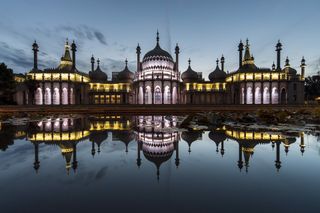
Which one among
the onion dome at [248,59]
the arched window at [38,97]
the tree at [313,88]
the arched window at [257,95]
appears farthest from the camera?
the tree at [313,88]

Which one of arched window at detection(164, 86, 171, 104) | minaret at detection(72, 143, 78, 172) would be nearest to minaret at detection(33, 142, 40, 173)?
minaret at detection(72, 143, 78, 172)

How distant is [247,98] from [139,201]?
6168 centimetres

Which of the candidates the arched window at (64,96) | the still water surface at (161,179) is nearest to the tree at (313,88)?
the still water surface at (161,179)

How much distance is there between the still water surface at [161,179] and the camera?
78.7 inches

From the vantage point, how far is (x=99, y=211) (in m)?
1.86

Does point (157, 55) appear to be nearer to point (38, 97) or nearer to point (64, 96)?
point (64, 96)

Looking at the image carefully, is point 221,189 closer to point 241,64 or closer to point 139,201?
point 139,201

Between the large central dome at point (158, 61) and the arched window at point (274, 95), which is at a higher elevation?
the large central dome at point (158, 61)

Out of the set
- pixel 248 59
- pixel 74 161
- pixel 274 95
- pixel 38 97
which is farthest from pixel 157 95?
pixel 74 161

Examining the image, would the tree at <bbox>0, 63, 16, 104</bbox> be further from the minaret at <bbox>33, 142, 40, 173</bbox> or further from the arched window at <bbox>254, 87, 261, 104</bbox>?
the arched window at <bbox>254, 87, 261, 104</bbox>

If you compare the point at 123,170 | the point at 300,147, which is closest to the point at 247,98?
the point at 300,147

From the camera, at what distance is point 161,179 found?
9.10 feet

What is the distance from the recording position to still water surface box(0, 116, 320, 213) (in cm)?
200

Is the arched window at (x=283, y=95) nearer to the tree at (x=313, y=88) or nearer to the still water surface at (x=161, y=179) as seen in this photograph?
the tree at (x=313, y=88)
